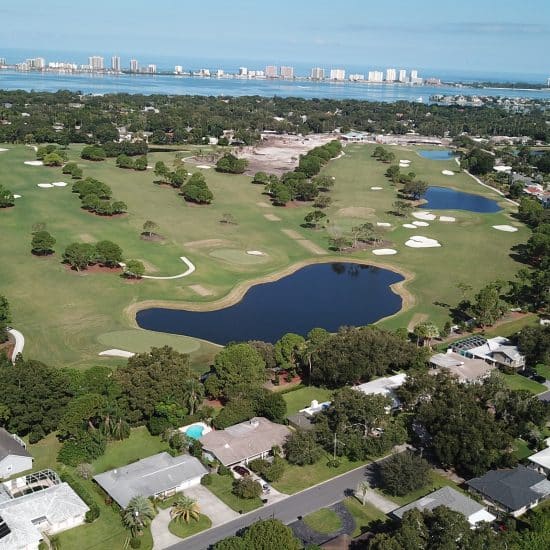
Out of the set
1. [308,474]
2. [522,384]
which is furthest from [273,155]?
[308,474]

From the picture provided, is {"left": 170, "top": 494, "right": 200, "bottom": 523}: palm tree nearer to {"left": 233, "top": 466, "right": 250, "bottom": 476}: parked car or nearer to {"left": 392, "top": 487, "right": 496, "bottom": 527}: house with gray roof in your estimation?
{"left": 233, "top": 466, "right": 250, "bottom": 476}: parked car

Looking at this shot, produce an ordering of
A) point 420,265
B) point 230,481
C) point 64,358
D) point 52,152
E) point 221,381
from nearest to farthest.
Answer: point 230,481
point 221,381
point 64,358
point 420,265
point 52,152

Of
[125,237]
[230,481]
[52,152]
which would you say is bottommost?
[230,481]

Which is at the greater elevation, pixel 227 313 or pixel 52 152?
pixel 52 152

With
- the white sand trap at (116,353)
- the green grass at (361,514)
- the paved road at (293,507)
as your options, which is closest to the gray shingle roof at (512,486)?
the green grass at (361,514)

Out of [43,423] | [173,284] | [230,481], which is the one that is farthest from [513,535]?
[173,284]

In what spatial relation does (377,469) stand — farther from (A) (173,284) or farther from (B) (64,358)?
(A) (173,284)

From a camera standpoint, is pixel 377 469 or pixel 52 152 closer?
pixel 377 469

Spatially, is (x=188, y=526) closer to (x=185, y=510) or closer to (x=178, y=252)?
(x=185, y=510)
